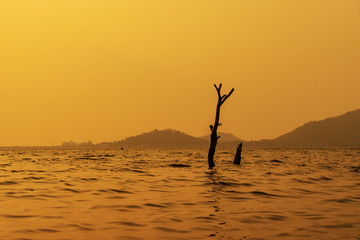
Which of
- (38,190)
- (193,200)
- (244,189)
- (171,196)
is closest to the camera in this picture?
(193,200)

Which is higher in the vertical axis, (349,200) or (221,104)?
(221,104)

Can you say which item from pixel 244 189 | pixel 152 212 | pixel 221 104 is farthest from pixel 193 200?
pixel 221 104

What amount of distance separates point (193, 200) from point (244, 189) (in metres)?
5.07

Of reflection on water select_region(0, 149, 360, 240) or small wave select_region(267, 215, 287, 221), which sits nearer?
reflection on water select_region(0, 149, 360, 240)

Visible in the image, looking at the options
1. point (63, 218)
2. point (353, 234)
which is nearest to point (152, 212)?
point (63, 218)

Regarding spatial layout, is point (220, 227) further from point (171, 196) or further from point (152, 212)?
point (171, 196)

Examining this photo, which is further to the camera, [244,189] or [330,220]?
[244,189]

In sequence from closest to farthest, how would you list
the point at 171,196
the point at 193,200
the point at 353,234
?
1. the point at 353,234
2. the point at 193,200
3. the point at 171,196

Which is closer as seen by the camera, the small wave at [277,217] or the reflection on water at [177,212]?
the reflection on water at [177,212]

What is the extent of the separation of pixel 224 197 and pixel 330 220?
5963 millimetres

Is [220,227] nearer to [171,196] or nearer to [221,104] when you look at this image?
[171,196]

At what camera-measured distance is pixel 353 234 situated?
11.1 meters

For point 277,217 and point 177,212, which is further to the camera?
point 177,212

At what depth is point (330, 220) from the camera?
13.1 metres
